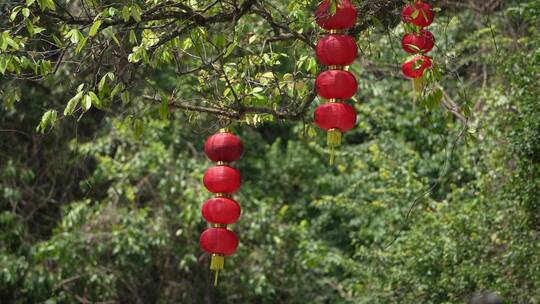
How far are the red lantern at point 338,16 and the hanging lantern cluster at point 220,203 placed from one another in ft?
1.95

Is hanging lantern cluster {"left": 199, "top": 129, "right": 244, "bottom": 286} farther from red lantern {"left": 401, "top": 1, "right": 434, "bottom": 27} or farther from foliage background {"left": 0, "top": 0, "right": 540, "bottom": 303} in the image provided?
foliage background {"left": 0, "top": 0, "right": 540, "bottom": 303}

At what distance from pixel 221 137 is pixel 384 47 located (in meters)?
4.09

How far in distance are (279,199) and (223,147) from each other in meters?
4.06

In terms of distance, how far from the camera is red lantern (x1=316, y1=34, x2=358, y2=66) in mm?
3213

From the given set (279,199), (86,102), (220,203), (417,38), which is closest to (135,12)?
(86,102)

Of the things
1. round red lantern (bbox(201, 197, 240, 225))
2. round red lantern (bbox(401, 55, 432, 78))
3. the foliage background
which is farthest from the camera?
the foliage background

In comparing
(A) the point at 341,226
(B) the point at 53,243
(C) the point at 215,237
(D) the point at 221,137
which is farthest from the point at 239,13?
(A) the point at 341,226

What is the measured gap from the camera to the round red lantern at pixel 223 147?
11.7 ft

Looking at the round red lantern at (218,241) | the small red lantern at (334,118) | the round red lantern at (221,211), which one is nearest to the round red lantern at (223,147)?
the round red lantern at (221,211)

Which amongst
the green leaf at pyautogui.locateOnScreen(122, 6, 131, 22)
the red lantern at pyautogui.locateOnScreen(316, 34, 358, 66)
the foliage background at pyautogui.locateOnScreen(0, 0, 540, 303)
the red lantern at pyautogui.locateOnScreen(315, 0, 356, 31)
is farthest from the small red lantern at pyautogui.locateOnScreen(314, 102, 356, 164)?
the foliage background at pyautogui.locateOnScreen(0, 0, 540, 303)

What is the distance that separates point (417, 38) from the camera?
3590 millimetres

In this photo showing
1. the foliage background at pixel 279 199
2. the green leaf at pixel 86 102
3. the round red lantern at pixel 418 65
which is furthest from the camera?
the foliage background at pixel 279 199

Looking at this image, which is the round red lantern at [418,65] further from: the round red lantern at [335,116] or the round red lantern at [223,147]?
the round red lantern at [223,147]

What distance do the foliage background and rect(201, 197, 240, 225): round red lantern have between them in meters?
2.41
